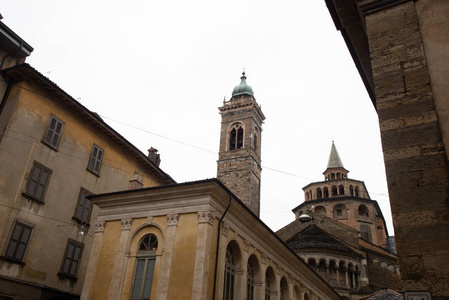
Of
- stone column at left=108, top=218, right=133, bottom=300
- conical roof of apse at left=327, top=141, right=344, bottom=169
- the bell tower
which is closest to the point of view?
stone column at left=108, top=218, right=133, bottom=300

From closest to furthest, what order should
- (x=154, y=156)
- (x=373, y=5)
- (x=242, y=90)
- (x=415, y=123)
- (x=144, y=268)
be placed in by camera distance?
(x=415, y=123) < (x=373, y=5) < (x=144, y=268) < (x=154, y=156) < (x=242, y=90)

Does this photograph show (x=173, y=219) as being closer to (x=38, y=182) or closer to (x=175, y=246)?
(x=175, y=246)

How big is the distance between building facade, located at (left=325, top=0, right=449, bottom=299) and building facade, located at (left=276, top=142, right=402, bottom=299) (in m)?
22.9

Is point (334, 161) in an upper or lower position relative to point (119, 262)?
upper

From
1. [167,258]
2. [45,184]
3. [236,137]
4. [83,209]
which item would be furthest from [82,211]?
[236,137]

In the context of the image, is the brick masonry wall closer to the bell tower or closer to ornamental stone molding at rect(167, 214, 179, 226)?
ornamental stone molding at rect(167, 214, 179, 226)

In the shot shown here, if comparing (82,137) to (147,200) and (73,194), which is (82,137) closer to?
(73,194)

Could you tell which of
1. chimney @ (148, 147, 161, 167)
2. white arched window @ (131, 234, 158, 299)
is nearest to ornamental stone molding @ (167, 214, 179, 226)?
white arched window @ (131, 234, 158, 299)

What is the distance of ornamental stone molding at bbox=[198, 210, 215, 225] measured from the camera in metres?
13.4

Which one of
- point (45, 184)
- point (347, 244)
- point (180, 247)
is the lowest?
point (180, 247)

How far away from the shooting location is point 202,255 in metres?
12.8

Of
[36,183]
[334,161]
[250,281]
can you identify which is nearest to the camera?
[250,281]

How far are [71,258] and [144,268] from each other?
19.4 ft

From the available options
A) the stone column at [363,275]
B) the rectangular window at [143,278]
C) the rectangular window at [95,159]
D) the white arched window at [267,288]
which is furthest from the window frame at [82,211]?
the stone column at [363,275]
